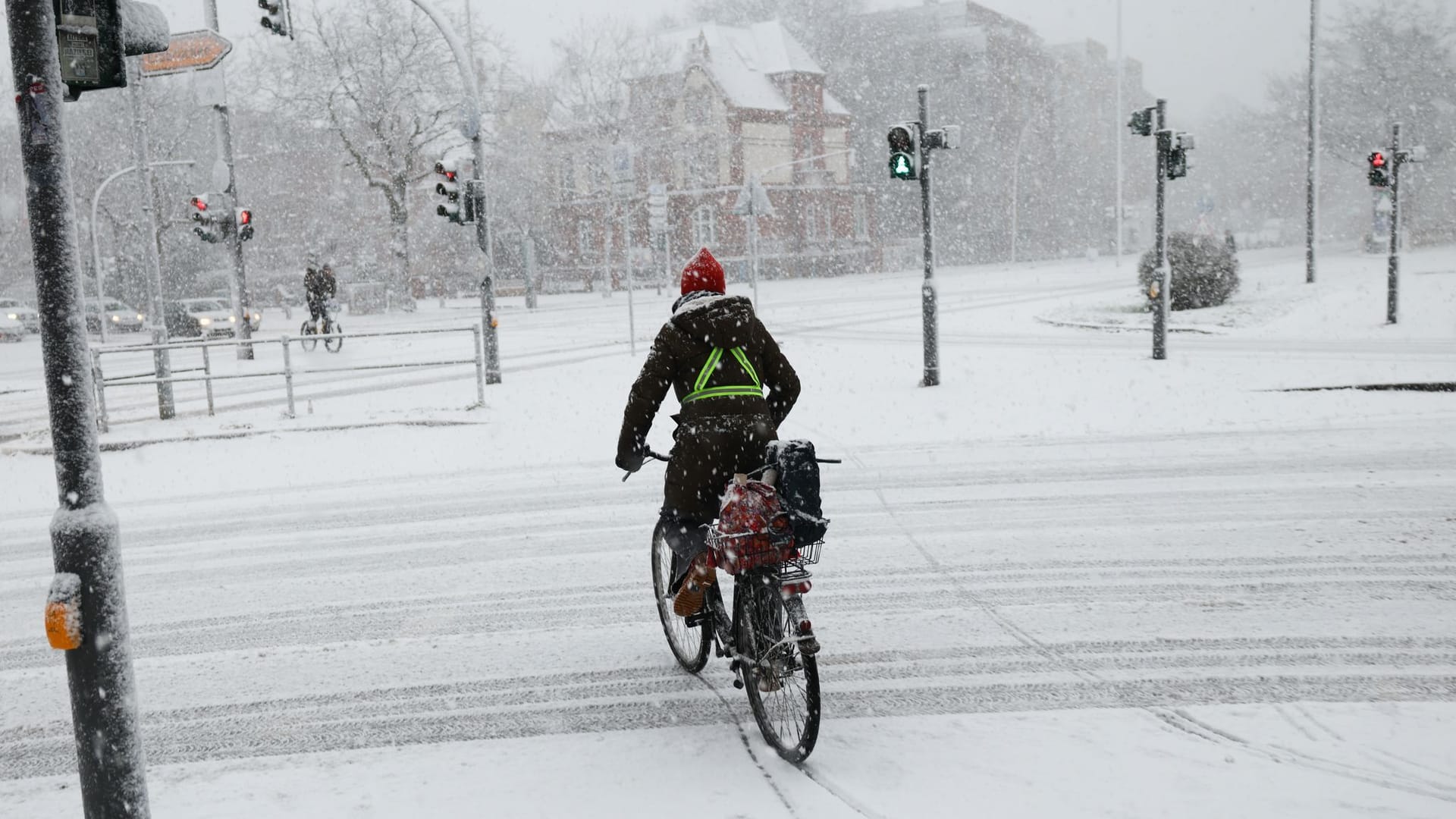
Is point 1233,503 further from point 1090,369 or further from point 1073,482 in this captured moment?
point 1090,369

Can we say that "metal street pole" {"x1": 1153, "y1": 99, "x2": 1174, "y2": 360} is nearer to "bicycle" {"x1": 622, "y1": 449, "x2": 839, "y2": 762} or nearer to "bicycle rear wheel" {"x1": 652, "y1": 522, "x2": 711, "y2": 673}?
"bicycle rear wheel" {"x1": 652, "y1": 522, "x2": 711, "y2": 673}

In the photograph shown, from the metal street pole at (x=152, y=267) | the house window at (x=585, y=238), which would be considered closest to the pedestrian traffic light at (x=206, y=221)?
the metal street pole at (x=152, y=267)

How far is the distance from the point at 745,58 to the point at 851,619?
61.5 meters

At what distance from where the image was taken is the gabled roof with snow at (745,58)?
200ft

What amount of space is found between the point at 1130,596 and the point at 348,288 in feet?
160

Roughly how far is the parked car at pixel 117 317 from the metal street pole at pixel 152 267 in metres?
24.7

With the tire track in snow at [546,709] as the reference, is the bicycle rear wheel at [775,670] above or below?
above

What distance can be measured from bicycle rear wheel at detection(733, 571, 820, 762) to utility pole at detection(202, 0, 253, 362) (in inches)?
703

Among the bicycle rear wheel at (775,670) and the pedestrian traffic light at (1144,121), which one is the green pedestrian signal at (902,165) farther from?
the bicycle rear wheel at (775,670)

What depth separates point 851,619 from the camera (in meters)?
6.15

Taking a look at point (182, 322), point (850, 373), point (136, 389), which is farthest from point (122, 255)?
point (850, 373)

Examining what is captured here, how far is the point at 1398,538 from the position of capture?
24.0 ft

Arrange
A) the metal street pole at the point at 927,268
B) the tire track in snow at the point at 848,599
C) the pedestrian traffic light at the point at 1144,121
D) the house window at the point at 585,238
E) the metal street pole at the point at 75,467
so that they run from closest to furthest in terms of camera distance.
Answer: the metal street pole at the point at 75,467 → the tire track in snow at the point at 848,599 → the metal street pole at the point at 927,268 → the pedestrian traffic light at the point at 1144,121 → the house window at the point at 585,238

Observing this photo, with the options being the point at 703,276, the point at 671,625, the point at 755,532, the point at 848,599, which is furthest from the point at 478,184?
the point at 755,532
